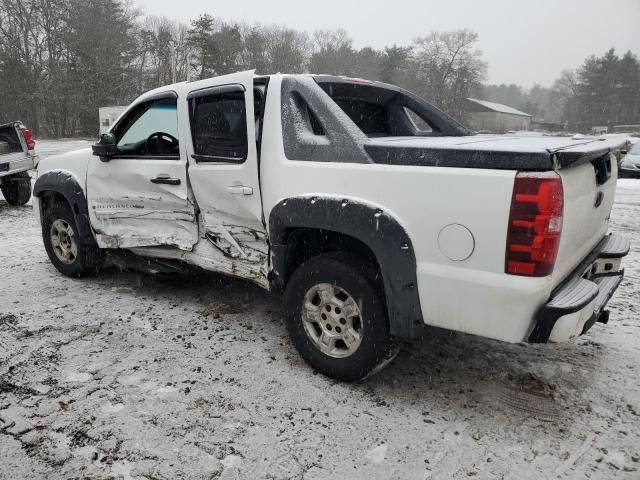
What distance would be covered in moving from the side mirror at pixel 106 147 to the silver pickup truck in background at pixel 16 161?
5.94 meters


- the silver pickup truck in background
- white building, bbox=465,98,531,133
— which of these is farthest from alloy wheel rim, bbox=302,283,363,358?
white building, bbox=465,98,531,133

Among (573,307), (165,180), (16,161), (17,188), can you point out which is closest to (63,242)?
(165,180)

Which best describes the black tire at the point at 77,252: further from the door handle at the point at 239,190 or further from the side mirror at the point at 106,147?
the door handle at the point at 239,190

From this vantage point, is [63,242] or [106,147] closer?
[106,147]

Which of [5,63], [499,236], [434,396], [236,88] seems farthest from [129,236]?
[5,63]

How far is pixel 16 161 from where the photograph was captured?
888 cm

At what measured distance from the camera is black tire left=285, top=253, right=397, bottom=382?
106 inches

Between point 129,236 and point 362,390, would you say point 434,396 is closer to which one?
point 362,390

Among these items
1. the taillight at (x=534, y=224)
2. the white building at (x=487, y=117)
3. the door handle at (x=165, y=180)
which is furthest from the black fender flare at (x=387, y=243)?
the white building at (x=487, y=117)

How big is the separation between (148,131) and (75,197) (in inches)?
40.0

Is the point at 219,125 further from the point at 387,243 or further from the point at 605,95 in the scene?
the point at 605,95

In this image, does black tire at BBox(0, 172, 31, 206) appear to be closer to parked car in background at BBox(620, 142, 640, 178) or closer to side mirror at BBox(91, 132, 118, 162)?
side mirror at BBox(91, 132, 118, 162)

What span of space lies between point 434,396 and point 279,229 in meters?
1.37

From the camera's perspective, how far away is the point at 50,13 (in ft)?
133
